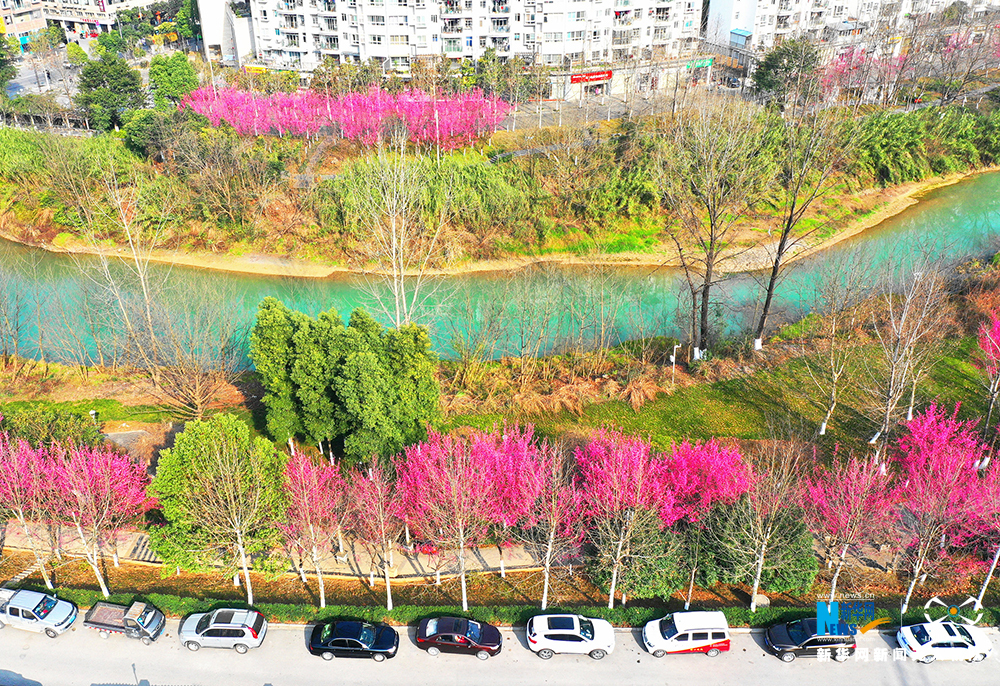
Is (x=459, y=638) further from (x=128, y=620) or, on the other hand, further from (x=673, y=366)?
(x=673, y=366)

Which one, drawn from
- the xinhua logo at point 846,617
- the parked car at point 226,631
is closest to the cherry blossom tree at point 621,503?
the xinhua logo at point 846,617

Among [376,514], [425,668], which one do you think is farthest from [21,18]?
[425,668]

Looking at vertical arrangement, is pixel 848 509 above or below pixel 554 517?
above

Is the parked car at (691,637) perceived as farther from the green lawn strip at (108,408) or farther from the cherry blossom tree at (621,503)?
the green lawn strip at (108,408)

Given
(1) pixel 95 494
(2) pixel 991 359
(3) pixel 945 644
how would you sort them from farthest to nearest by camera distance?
(2) pixel 991 359 → (1) pixel 95 494 → (3) pixel 945 644

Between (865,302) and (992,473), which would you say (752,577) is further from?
(865,302)
